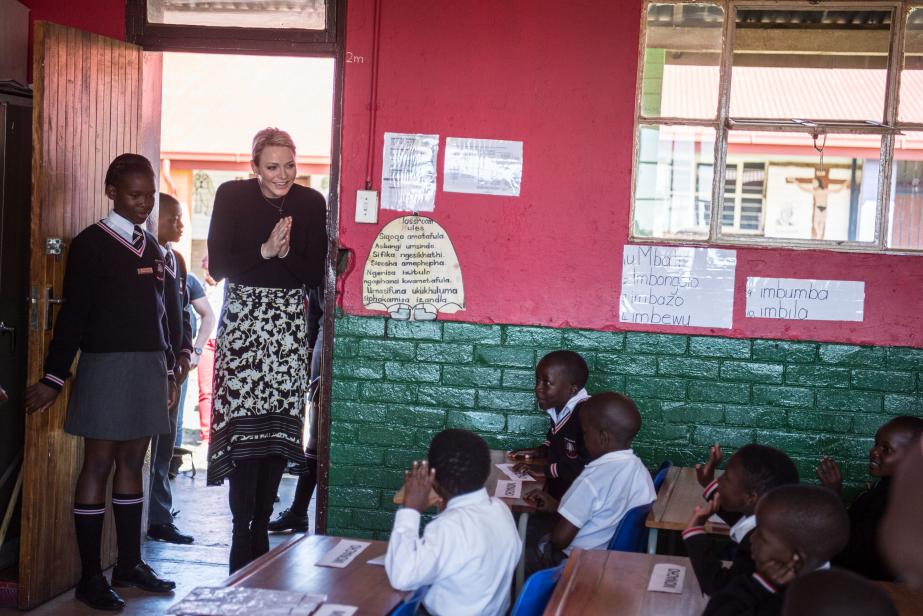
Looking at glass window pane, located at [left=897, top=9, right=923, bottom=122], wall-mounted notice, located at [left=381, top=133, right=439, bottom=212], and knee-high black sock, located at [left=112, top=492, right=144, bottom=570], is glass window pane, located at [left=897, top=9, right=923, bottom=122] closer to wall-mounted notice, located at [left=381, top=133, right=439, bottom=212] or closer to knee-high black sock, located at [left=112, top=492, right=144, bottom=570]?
wall-mounted notice, located at [left=381, top=133, right=439, bottom=212]

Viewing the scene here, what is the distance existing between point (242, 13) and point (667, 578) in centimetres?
339

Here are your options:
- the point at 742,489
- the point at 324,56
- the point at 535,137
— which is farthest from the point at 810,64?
the point at 742,489

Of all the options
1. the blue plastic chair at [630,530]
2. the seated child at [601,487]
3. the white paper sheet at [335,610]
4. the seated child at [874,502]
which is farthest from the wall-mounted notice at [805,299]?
the white paper sheet at [335,610]

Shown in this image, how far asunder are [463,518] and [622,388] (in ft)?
7.15

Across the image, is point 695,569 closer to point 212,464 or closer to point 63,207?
point 212,464

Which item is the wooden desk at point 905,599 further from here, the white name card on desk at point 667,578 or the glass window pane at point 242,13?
the glass window pane at point 242,13

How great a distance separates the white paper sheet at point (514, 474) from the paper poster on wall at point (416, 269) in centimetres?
100

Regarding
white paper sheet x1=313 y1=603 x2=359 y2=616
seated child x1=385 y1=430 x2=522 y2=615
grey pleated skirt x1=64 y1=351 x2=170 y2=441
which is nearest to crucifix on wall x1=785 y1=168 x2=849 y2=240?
seated child x1=385 y1=430 x2=522 y2=615

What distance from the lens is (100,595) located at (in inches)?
172

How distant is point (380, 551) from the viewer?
299cm

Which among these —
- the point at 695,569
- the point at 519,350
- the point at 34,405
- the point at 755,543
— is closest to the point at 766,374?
the point at 519,350

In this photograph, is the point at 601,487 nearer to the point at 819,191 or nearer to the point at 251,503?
the point at 251,503

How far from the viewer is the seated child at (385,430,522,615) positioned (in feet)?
8.86

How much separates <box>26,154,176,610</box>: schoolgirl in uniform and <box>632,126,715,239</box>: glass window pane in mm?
2203
